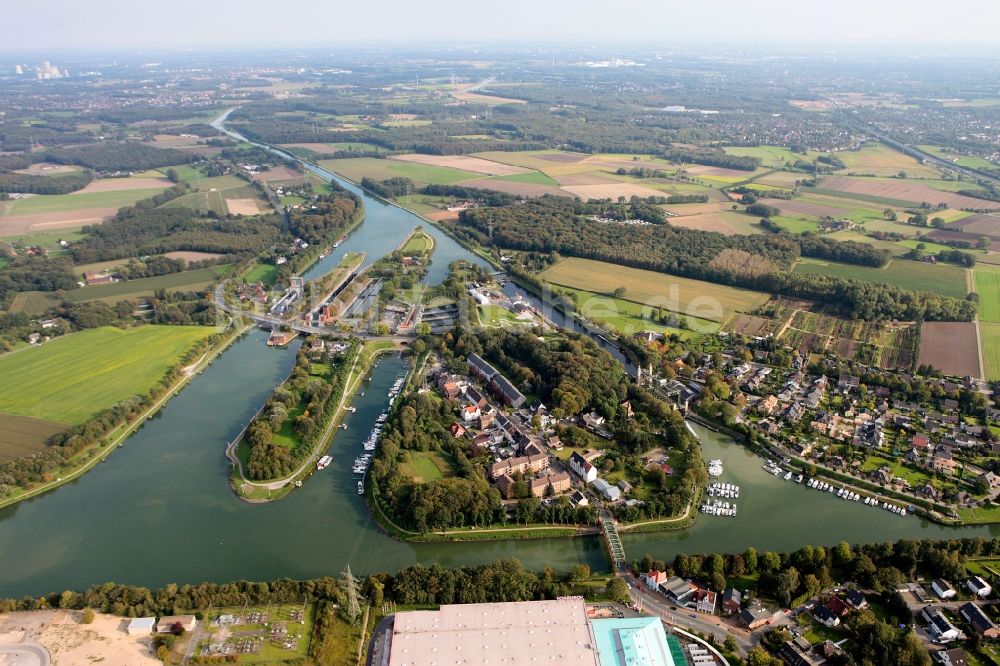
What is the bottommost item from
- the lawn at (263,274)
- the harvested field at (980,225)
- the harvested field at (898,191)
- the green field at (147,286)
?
the green field at (147,286)

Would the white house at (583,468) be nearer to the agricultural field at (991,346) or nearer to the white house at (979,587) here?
the white house at (979,587)

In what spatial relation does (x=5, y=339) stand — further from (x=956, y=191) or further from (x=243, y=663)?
(x=956, y=191)

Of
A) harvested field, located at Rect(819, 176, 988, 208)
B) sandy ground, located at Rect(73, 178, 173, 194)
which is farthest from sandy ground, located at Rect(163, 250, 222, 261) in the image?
harvested field, located at Rect(819, 176, 988, 208)

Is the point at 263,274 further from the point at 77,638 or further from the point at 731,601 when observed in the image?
the point at 731,601

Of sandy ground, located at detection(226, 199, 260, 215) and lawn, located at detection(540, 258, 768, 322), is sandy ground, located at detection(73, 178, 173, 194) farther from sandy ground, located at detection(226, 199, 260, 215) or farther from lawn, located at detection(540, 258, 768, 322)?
lawn, located at detection(540, 258, 768, 322)

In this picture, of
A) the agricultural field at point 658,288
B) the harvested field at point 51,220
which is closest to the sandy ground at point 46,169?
the harvested field at point 51,220

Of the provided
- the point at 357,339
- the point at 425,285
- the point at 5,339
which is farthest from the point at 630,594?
the point at 5,339
